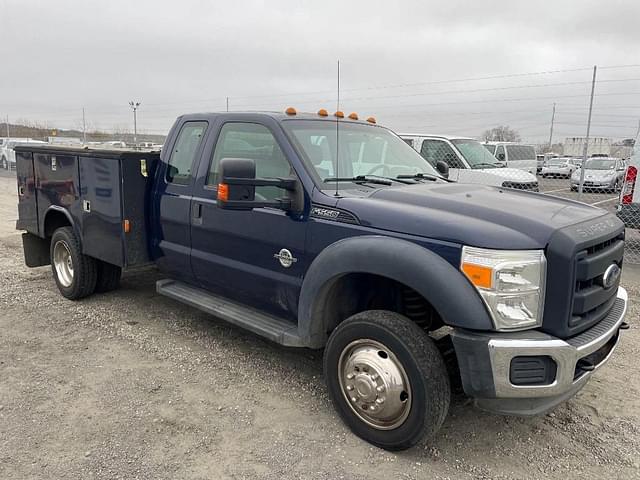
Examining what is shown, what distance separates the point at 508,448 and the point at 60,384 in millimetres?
3106

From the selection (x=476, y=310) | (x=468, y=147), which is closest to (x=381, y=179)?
(x=476, y=310)

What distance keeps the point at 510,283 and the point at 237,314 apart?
212cm

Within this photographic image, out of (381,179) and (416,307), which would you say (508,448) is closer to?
(416,307)

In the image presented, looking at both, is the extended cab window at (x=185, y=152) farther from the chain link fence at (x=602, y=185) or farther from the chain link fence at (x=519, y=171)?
the chain link fence at (x=602, y=185)

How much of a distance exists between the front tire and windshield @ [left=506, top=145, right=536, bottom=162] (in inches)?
665

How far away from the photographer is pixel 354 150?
4105mm

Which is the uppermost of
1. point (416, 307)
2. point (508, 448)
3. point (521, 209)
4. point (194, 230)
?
point (521, 209)

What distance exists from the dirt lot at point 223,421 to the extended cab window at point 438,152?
274 inches

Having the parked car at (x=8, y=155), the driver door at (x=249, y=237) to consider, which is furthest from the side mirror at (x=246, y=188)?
the parked car at (x=8, y=155)

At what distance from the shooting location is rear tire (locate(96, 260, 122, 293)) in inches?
226

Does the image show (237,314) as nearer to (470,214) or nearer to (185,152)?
(185,152)

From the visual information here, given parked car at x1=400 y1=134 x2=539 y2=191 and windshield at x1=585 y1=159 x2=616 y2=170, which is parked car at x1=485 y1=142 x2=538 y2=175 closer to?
windshield at x1=585 y1=159 x2=616 y2=170

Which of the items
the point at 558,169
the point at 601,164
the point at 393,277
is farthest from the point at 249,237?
the point at 558,169

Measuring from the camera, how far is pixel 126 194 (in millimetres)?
4711
